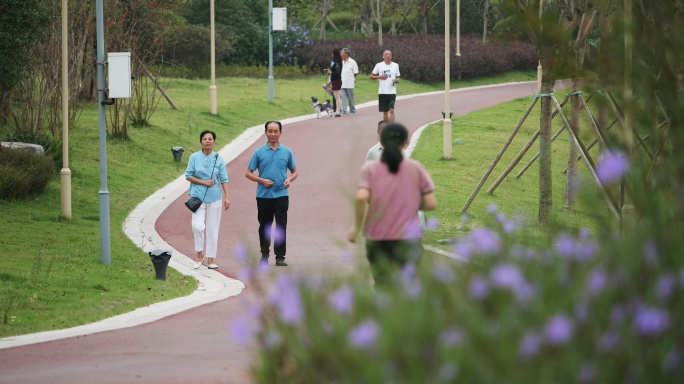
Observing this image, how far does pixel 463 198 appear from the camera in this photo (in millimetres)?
22906

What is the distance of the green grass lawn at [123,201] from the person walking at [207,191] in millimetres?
613

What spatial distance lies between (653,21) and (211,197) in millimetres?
9207

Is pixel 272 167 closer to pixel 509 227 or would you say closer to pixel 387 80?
pixel 509 227

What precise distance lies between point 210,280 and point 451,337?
10.7 m

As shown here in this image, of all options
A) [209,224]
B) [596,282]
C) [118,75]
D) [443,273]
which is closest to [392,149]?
[443,273]

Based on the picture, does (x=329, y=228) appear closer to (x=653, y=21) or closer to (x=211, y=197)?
(x=211, y=197)

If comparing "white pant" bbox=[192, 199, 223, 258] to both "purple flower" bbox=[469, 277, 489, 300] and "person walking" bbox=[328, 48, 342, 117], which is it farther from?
"person walking" bbox=[328, 48, 342, 117]

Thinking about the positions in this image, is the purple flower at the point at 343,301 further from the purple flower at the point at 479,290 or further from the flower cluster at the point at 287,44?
the flower cluster at the point at 287,44

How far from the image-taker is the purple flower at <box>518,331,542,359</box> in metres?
4.83

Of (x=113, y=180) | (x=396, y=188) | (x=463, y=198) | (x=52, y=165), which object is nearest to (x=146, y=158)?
(x=113, y=180)

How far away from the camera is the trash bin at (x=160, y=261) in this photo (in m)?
15.2

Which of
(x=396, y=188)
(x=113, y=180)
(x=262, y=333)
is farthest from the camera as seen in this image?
(x=113, y=180)

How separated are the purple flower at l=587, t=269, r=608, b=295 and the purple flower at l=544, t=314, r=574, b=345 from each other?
43 cm

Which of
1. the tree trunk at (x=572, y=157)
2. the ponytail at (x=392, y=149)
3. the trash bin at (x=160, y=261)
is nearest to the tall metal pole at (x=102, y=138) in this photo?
the trash bin at (x=160, y=261)
